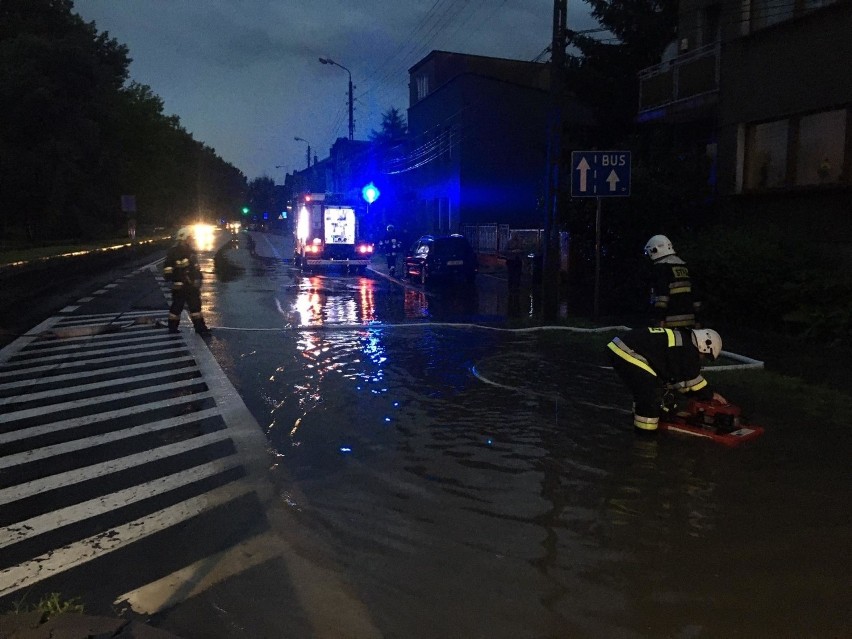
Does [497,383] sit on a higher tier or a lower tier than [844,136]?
lower

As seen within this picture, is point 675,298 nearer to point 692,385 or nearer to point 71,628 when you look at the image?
point 692,385

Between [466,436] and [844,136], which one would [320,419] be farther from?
[844,136]

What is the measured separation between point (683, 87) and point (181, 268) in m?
12.8

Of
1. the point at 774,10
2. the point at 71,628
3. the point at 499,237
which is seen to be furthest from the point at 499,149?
the point at 71,628

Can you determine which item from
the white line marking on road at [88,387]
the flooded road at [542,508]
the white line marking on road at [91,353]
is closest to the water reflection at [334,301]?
the white line marking on road at [91,353]

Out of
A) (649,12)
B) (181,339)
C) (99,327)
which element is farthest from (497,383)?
(649,12)

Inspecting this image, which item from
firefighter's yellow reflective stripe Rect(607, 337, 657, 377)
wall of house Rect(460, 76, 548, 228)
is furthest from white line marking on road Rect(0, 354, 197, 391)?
wall of house Rect(460, 76, 548, 228)

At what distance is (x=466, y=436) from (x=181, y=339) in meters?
7.17

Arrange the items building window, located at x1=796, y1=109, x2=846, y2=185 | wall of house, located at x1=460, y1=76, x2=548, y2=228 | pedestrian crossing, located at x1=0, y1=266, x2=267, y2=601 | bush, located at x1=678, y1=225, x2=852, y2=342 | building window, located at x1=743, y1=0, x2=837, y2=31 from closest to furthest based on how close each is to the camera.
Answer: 1. pedestrian crossing, located at x1=0, y1=266, x2=267, y2=601
2. bush, located at x1=678, y1=225, x2=852, y2=342
3. building window, located at x1=796, y1=109, x2=846, y2=185
4. building window, located at x1=743, y1=0, x2=837, y2=31
5. wall of house, located at x1=460, y1=76, x2=548, y2=228

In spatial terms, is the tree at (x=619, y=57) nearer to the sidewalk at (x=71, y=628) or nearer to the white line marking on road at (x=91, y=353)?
the white line marking on road at (x=91, y=353)

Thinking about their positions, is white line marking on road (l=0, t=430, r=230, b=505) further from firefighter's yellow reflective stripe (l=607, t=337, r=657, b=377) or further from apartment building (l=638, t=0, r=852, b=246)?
apartment building (l=638, t=0, r=852, b=246)

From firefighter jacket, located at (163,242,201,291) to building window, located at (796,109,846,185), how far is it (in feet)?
37.3

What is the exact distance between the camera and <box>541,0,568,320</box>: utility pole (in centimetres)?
1305

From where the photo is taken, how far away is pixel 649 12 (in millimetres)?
25344
